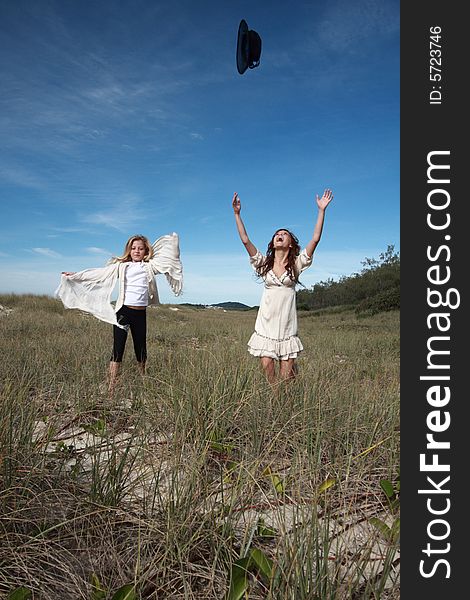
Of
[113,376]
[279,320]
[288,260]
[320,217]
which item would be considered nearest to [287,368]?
[279,320]

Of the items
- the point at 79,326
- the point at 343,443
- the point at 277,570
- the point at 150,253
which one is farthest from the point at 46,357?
the point at 79,326

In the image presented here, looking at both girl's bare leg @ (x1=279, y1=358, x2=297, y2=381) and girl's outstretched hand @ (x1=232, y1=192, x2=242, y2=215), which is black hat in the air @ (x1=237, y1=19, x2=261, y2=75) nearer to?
girl's outstretched hand @ (x1=232, y1=192, x2=242, y2=215)

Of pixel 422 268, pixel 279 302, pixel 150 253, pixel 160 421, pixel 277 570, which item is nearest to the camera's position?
pixel 277 570

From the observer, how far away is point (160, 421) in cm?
375

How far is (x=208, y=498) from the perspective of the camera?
279 cm

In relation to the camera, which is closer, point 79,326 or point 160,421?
point 160,421

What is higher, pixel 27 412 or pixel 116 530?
pixel 27 412

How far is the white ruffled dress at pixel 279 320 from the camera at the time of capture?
4973 mm

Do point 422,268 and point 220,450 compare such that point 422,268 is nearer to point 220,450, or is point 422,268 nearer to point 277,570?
point 277,570

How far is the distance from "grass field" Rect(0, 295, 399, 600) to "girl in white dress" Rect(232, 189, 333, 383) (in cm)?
26

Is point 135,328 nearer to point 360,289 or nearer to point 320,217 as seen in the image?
point 320,217

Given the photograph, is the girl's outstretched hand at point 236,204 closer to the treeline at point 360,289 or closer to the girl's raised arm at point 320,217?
the girl's raised arm at point 320,217

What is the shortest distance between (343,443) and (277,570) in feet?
5.34

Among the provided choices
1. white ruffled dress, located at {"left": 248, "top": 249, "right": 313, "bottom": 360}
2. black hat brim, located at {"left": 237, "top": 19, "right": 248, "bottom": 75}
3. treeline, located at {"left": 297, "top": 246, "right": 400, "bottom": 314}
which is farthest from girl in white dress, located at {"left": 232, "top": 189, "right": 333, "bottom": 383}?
treeline, located at {"left": 297, "top": 246, "right": 400, "bottom": 314}
